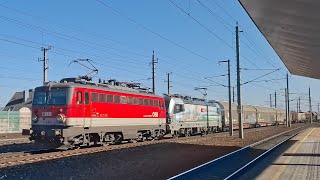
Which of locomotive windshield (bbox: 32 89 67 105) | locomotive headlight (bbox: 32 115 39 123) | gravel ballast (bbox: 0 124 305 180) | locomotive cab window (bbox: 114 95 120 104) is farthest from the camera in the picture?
locomotive cab window (bbox: 114 95 120 104)

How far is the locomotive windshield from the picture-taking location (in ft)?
67.5

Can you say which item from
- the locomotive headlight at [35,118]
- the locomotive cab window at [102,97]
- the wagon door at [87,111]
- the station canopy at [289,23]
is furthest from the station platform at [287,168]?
the locomotive headlight at [35,118]

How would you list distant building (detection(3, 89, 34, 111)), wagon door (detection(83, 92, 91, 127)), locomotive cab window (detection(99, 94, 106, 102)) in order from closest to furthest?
wagon door (detection(83, 92, 91, 127)), locomotive cab window (detection(99, 94, 106, 102)), distant building (detection(3, 89, 34, 111))

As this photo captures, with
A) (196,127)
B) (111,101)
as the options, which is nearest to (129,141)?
(111,101)

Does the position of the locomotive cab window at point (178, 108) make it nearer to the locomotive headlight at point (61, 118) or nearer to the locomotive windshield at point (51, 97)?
the locomotive windshield at point (51, 97)

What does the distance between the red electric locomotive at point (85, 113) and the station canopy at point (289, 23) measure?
9.75 metres

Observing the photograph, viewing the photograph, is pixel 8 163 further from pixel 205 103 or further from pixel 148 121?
pixel 205 103

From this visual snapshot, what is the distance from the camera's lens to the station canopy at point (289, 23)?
10.5 metres

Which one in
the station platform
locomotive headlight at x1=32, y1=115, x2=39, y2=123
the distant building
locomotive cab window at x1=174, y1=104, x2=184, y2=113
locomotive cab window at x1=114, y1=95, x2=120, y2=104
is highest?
the distant building

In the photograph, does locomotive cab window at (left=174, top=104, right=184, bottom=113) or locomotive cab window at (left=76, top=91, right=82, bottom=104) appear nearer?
locomotive cab window at (left=76, top=91, right=82, bottom=104)

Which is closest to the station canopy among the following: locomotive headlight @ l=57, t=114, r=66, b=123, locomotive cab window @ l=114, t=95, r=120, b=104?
locomotive cab window @ l=114, t=95, r=120, b=104

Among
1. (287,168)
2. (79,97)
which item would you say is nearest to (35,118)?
(79,97)

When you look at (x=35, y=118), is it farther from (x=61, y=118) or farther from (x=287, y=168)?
(x=287, y=168)

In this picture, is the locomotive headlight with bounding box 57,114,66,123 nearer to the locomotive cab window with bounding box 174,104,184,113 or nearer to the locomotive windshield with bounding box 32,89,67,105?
the locomotive windshield with bounding box 32,89,67,105
